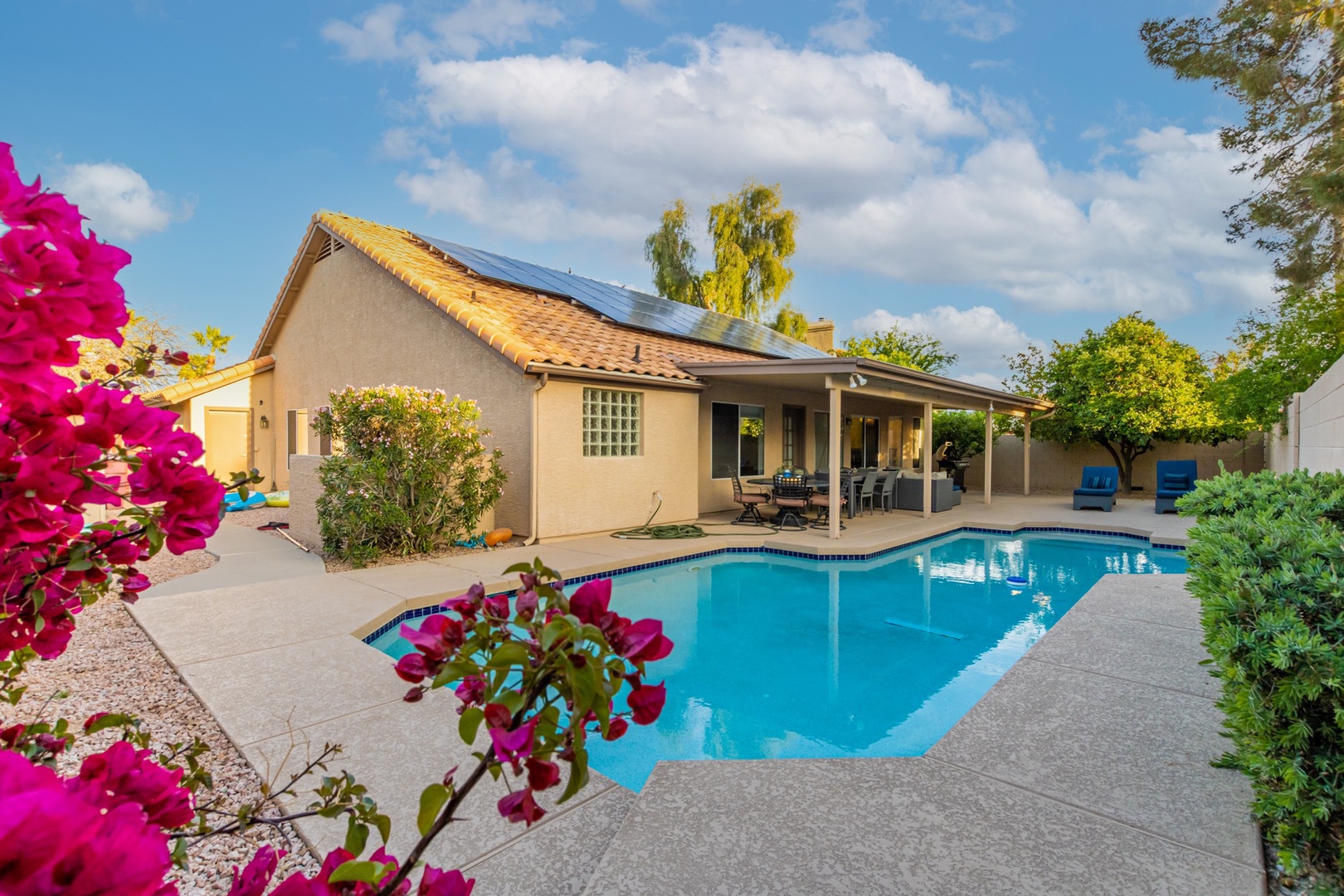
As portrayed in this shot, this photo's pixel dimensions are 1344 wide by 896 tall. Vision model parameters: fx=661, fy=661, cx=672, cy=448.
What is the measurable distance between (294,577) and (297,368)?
10.0m

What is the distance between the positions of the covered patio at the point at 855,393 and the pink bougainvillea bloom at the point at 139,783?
9.63 metres

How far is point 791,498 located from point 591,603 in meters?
11.2

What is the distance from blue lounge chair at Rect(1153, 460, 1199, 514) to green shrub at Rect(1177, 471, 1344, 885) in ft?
45.1

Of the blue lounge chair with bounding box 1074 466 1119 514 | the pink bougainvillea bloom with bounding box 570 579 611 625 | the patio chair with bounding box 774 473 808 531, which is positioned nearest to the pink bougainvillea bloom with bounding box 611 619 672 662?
the pink bougainvillea bloom with bounding box 570 579 611 625

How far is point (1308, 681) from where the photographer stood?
2.16 metres

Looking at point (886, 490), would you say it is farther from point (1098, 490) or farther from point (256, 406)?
point (256, 406)

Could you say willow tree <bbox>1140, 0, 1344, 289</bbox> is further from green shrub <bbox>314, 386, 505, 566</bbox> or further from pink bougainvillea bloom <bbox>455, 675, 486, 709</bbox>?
pink bougainvillea bloom <bbox>455, 675, 486, 709</bbox>

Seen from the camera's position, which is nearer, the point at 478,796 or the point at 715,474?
the point at 478,796

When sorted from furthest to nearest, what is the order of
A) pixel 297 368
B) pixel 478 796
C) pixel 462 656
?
pixel 297 368 < pixel 478 796 < pixel 462 656

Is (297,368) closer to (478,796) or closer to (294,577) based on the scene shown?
(294,577)

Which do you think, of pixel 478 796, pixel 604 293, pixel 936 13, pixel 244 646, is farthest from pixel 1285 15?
pixel 244 646

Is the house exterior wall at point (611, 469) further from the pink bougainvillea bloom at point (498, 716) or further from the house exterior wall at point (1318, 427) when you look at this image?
the pink bougainvillea bloom at point (498, 716)

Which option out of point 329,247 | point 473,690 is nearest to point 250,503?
Answer: point 329,247

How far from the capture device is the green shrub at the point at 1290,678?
2188 mm
